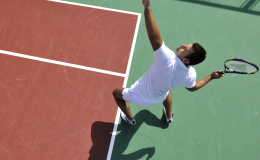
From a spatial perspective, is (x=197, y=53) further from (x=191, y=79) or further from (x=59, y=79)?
(x=59, y=79)

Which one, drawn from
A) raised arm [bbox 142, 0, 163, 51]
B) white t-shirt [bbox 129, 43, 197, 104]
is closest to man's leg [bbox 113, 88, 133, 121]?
white t-shirt [bbox 129, 43, 197, 104]

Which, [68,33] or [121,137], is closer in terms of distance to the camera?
[121,137]

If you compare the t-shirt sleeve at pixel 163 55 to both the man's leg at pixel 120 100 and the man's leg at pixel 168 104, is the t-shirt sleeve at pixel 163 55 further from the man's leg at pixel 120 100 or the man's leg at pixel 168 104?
the man's leg at pixel 168 104

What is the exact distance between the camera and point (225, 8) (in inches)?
203

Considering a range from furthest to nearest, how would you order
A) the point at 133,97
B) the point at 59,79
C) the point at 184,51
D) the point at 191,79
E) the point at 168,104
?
the point at 59,79 → the point at 168,104 → the point at 133,97 → the point at 191,79 → the point at 184,51

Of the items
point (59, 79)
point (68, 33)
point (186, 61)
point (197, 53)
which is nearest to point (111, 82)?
point (59, 79)

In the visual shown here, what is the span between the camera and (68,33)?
15.8ft

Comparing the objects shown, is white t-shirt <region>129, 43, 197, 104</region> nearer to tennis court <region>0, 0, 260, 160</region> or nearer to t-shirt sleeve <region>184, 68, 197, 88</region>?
t-shirt sleeve <region>184, 68, 197, 88</region>

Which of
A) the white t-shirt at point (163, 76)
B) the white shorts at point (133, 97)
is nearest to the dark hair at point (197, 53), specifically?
the white t-shirt at point (163, 76)

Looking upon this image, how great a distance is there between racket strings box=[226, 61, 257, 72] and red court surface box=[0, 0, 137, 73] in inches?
86.2

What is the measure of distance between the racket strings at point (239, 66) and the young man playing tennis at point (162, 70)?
0.51 m

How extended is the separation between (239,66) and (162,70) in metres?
1.74

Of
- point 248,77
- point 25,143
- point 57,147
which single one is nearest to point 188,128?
point 248,77

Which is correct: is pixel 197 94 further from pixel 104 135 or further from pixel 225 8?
pixel 225 8
